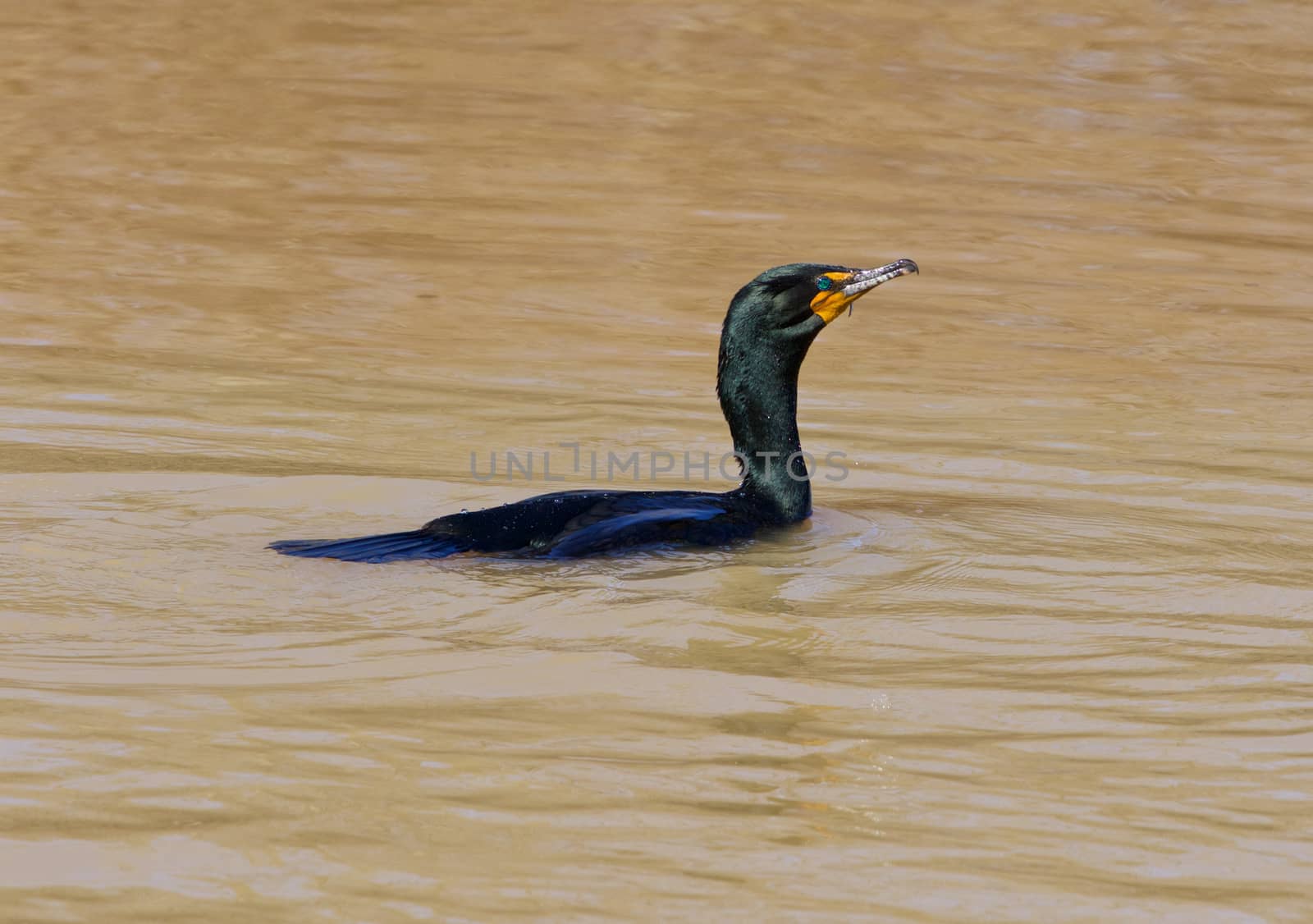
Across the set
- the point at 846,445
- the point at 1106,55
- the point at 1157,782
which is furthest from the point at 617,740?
the point at 1106,55

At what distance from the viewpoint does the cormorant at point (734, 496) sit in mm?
6277

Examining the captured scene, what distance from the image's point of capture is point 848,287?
22.2 ft

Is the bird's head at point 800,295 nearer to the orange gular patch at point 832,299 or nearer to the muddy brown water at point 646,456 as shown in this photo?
the orange gular patch at point 832,299

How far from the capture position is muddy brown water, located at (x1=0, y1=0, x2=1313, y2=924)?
4121 millimetres

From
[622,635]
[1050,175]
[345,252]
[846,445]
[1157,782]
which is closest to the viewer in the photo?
[1157,782]

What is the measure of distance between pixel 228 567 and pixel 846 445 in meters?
3.15

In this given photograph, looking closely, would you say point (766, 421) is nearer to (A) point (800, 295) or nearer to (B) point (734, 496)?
(B) point (734, 496)

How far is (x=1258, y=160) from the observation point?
1482cm

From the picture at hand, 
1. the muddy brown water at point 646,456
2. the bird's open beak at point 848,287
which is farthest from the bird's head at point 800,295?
the muddy brown water at point 646,456

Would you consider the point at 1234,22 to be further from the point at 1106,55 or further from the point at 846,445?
the point at 846,445

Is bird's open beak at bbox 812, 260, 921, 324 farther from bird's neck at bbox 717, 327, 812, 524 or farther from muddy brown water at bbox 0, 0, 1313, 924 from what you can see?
muddy brown water at bbox 0, 0, 1313, 924

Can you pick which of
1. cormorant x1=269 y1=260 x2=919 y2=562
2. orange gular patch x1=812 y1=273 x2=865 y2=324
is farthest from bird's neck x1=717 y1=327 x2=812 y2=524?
orange gular patch x1=812 y1=273 x2=865 y2=324

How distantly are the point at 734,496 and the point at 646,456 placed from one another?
1.31 metres

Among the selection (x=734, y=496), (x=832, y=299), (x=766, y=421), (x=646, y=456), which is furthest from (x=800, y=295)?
(x=646, y=456)
